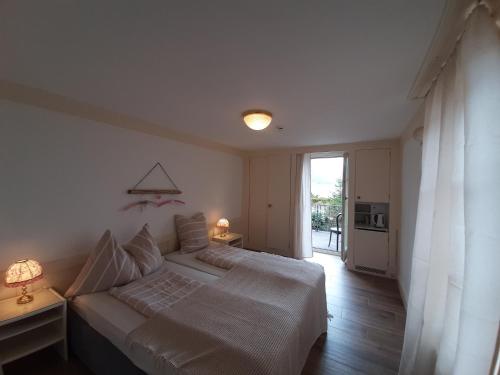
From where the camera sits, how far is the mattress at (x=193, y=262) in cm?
244

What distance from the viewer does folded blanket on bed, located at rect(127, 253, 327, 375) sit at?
120cm

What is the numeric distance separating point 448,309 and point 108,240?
2690 mm

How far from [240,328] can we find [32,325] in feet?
5.45

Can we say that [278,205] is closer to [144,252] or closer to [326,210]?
[326,210]

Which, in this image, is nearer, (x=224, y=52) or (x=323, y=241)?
(x=224, y=52)

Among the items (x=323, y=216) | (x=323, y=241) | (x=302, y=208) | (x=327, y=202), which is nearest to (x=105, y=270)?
(x=302, y=208)

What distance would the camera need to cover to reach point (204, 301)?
68.8 inches

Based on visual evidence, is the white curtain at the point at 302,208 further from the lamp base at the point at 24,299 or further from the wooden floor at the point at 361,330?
the lamp base at the point at 24,299

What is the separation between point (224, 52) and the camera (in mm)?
1252

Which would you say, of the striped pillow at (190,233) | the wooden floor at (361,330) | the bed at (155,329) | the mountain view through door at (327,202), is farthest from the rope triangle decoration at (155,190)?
the mountain view through door at (327,202)

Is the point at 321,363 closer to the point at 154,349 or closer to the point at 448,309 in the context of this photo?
the point at 448,309

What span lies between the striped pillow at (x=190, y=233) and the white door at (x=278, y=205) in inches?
70.9

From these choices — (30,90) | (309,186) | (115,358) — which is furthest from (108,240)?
(309,186)

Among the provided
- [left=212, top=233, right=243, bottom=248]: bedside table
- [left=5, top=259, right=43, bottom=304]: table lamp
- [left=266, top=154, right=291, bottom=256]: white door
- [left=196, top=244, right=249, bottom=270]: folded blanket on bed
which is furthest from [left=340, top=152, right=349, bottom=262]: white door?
[left=5, top=259, right=43, bottom=304]: table lamp
